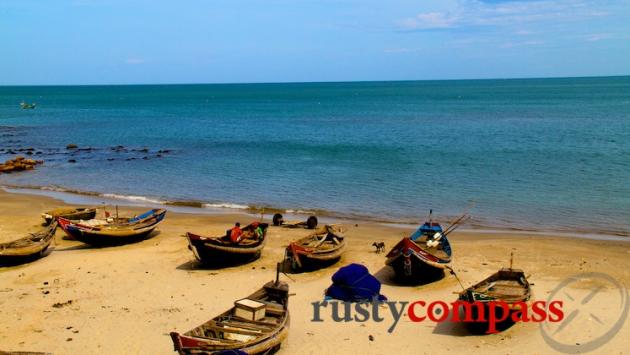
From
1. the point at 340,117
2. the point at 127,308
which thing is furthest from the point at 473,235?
the point at 340,117

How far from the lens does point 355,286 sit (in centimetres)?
1540

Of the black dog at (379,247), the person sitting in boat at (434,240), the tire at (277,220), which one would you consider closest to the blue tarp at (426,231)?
the person sitting in boat at (434,240)

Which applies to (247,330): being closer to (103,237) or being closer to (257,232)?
(257,232)

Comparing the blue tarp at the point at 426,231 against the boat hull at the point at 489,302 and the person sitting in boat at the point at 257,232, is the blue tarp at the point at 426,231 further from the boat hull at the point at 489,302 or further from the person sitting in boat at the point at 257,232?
the boat hull at the point at 489,302

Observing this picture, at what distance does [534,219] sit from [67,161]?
35786mm

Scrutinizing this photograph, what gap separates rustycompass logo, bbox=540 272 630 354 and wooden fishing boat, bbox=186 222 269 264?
9.33 metres

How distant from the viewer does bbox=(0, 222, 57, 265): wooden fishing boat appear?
1855cm

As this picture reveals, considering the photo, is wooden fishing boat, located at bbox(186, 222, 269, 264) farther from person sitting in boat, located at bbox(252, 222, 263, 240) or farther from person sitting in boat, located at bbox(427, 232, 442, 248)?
person sitting in boat, located at bbox(427, 232, 442, 248)

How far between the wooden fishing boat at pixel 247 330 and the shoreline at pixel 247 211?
862cm

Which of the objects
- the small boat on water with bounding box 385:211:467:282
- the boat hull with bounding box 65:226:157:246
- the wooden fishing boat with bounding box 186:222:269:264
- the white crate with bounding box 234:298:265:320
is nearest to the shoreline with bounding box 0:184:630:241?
the wooden fishing boat with bounding box 186:222:269:264

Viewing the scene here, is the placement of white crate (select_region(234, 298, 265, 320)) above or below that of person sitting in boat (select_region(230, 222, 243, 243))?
below

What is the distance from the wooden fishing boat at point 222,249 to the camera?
1816cm

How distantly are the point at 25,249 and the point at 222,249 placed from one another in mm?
6673

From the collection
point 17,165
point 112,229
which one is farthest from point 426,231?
point 17,165
